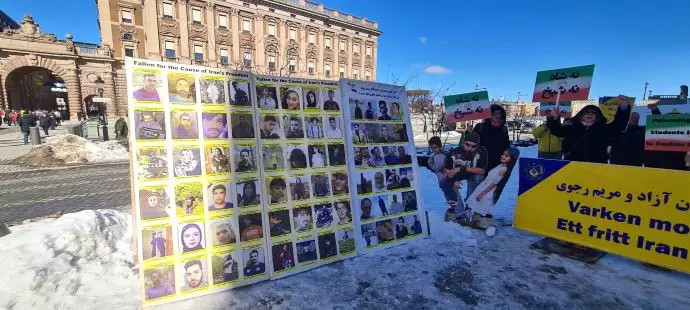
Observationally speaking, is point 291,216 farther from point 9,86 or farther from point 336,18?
point 336,18

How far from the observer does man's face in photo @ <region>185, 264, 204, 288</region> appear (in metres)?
2.86

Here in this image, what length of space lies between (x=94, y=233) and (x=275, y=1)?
45679mm

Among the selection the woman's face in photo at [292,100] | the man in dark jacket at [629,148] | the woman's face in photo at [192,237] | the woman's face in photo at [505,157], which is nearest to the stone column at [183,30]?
the woman's face in photo at [292,100]

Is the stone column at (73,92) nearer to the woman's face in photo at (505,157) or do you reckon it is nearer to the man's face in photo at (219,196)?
the man's face in photo at (219,196)

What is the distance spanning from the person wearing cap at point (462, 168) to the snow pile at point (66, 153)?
12919 millimetres

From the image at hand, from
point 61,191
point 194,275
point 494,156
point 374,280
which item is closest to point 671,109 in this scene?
point 494,156

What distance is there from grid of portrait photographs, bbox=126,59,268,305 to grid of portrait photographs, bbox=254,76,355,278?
0.15 meters

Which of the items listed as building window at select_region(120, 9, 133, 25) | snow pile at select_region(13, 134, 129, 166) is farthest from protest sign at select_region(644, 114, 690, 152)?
building window at select_region(120, 9, 133, 25)

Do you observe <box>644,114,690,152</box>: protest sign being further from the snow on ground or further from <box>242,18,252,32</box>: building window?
<box>242,18,252,32</box>: building window

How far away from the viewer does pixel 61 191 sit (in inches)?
287

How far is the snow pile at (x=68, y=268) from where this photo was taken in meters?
2.69

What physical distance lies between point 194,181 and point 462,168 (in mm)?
3767

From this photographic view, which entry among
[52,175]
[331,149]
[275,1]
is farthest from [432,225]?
[275,1]

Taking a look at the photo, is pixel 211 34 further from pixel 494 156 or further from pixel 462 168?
pixel 494 156
